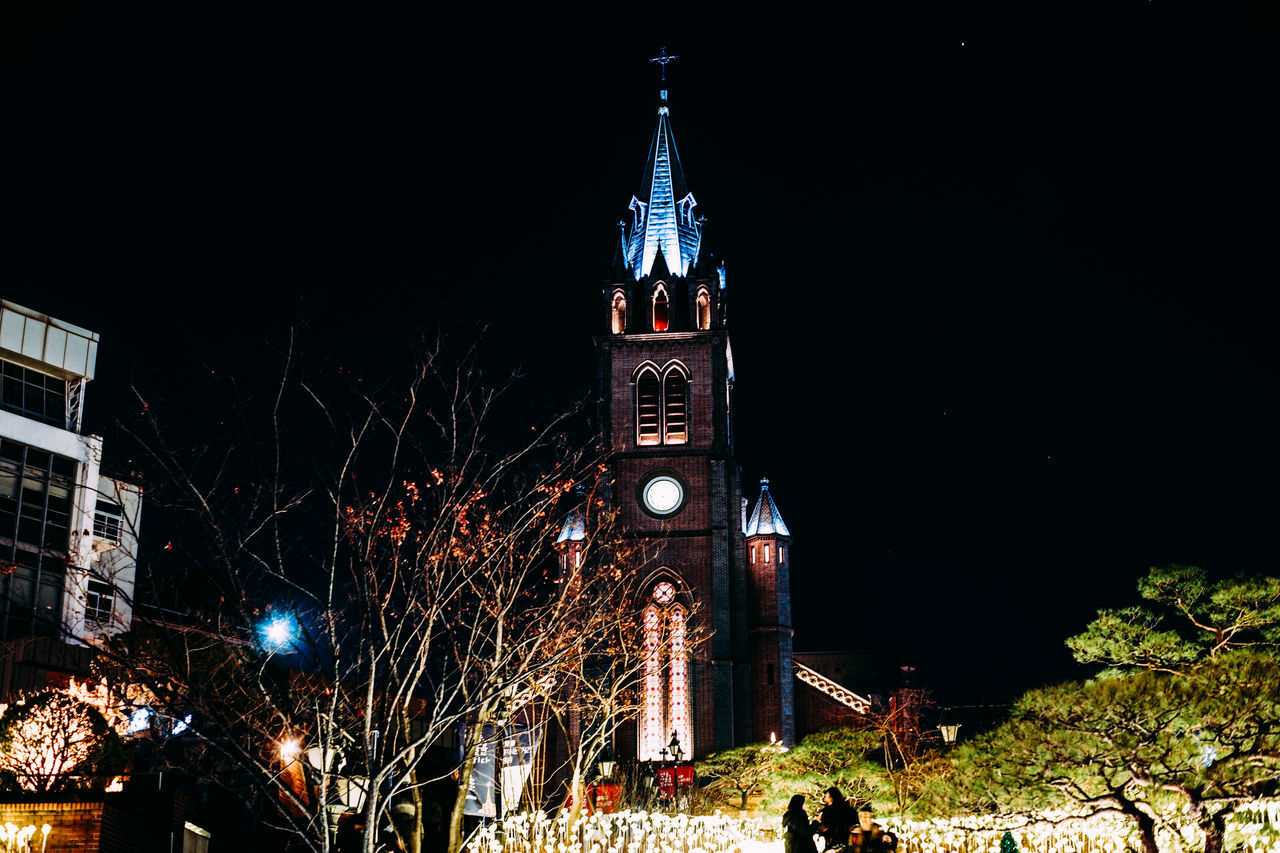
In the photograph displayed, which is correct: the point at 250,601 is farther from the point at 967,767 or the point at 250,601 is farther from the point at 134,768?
the point at 134,768

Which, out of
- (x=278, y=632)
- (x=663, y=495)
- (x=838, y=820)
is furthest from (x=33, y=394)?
(x=838, y=820)

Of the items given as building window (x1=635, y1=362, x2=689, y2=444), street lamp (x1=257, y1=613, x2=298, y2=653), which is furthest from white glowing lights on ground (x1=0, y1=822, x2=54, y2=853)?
building window (x1=635, y1=362, x2=689, y2=444)

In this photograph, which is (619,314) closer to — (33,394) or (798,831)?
(33,394)

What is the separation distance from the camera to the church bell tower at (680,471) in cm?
4469

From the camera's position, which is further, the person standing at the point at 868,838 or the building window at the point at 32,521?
the building window at the point at 32,521

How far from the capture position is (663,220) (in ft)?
172

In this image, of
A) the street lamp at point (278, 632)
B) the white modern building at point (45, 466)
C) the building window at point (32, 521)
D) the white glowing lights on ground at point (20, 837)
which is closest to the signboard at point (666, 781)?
the white modern building at point (45, 466)

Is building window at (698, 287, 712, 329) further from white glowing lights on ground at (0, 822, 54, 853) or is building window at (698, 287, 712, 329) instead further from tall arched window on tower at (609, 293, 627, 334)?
white glowing lights on ground at (0, 822, 54, 853)

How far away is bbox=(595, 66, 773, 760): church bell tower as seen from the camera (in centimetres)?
4469

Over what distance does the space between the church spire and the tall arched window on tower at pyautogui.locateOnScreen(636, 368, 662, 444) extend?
14.6 ft

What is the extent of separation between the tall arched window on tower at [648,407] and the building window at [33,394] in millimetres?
20620

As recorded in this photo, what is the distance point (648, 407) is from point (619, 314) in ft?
13.3

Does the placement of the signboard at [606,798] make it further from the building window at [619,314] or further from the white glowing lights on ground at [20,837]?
the building window at [619,314]

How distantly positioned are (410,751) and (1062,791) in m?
7.45
